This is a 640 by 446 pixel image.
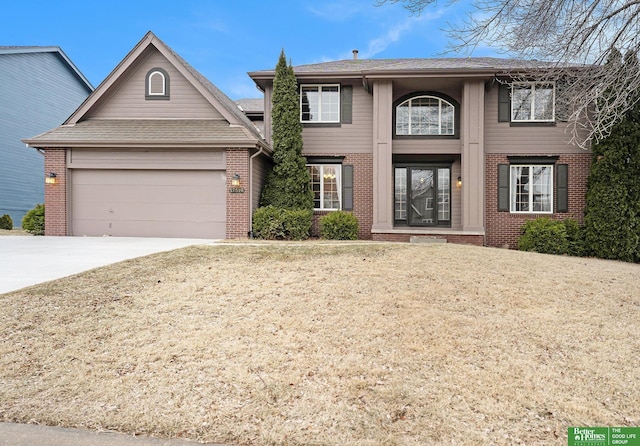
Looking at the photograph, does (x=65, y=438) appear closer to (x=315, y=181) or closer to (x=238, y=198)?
(x=238, y=198)

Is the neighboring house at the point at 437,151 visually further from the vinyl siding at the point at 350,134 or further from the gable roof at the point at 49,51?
the gable roof at the point at 49,51

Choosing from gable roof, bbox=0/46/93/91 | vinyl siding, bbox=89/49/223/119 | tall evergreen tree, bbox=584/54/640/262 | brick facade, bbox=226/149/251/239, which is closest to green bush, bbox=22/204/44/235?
vinyl siding, bbox=89/49/223/119

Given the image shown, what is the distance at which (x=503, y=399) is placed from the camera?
3076 mm

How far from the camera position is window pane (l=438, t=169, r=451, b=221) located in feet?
45.8

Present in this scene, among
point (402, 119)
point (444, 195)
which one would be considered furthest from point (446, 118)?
point (444, 195)

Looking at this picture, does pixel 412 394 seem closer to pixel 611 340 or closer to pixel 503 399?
pixel 503 399

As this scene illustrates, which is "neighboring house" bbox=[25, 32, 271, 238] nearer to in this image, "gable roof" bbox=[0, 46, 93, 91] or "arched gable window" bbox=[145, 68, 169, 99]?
"arched gable window" bbox=[145, 68, 169, 99]

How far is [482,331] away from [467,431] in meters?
1.78

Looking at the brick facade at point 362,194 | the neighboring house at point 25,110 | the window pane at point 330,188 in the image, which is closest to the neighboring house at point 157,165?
the window pane at point 330,188

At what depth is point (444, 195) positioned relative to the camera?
14000 mm

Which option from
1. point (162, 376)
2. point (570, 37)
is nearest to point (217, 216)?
point (162, 376)

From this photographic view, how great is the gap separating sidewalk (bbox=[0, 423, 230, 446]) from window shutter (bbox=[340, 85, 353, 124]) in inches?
481

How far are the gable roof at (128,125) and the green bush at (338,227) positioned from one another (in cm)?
311

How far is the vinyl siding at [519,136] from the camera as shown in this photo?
42.8ft
